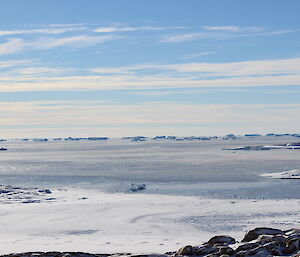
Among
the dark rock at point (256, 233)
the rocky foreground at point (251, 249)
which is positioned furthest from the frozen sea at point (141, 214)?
the rocky foreground at point (251, 249)

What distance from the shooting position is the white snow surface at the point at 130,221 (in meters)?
19.8

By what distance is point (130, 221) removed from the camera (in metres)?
25.7

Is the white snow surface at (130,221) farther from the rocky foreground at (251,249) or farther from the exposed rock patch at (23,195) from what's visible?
the rocky foreground at (251,249)

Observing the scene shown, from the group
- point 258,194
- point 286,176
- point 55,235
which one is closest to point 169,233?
point 55,235

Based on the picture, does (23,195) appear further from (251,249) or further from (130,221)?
(251,249)

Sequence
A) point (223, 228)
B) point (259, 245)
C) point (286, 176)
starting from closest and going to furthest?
point (259, 245)
point (223, 228)
point (286, 176)

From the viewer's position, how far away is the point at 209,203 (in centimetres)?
3166

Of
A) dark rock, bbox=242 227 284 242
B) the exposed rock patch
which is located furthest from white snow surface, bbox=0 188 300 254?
dark rock, bbox=242 227 284 242

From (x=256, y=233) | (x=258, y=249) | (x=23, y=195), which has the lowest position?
(x=23, y=195)

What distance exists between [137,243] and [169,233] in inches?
119

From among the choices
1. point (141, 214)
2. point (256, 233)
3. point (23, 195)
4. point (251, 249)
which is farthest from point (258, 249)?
point (23, 195)

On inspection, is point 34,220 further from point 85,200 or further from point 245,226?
point 245,226

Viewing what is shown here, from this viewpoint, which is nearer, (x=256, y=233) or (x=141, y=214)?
(x=256, y=233)

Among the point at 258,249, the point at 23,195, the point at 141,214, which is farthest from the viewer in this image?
the point at 23,195
